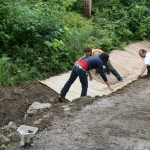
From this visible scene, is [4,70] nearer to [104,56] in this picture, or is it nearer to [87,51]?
[87,51]

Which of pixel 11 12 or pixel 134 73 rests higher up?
pixel 11 12

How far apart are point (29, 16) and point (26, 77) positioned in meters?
2.54

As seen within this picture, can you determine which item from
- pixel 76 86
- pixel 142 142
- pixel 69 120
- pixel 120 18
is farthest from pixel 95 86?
pixel 120 18

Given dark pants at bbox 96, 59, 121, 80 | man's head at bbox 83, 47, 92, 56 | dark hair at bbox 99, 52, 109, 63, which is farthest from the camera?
dark pants at bbox 96, 59, 121, 80

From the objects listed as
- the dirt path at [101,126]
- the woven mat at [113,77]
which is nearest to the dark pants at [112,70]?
the woven mat at [113,77]

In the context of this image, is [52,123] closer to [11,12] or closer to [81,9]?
[11,12]

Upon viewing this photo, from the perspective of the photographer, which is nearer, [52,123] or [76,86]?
[52,123]

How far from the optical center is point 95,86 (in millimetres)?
12789

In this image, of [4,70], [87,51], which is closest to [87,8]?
[4,70]

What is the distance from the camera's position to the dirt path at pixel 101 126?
692 centimetres

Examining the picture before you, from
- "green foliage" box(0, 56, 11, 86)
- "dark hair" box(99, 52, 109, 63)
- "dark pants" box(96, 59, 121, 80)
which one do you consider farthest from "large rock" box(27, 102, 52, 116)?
"dark pants" box(96, 59, 121, 80)

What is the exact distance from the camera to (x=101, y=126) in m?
7.75

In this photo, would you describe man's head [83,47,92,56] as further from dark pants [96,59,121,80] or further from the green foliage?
dark pants [96,59,121,80]

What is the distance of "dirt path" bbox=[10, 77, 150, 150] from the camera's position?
692 centimetres
